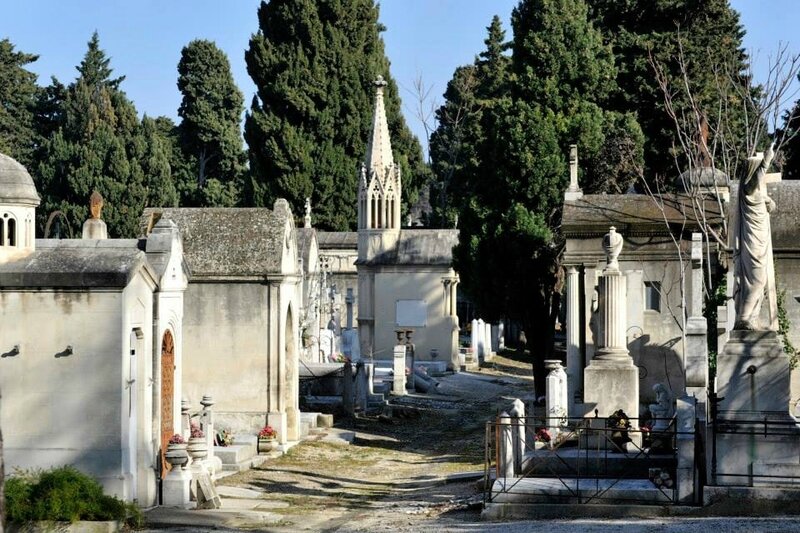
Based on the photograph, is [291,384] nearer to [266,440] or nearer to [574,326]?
[266,440]

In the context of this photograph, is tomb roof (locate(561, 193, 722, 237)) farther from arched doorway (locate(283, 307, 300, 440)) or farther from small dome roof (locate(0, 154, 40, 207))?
small dome roof (locate(0, 154, 40, 207))

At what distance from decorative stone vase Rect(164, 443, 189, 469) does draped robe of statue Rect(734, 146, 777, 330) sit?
7279mm

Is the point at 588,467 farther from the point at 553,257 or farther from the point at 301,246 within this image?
the point at 301,246

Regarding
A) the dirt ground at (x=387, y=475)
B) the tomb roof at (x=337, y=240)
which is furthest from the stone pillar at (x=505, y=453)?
the tomb roof at (x=337, y=240)

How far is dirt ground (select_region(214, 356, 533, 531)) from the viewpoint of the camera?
57.9 ft

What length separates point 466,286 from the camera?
38.6 m

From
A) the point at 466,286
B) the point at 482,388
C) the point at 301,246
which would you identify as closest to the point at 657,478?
the point at 466,286

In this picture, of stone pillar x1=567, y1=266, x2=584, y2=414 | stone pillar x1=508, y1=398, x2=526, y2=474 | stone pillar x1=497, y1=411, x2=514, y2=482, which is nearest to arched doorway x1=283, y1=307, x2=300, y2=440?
stone pillar x1=567, y1=266, x2=584, y2=414

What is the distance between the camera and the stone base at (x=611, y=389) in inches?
869

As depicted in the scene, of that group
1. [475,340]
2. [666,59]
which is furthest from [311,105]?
[666,59]

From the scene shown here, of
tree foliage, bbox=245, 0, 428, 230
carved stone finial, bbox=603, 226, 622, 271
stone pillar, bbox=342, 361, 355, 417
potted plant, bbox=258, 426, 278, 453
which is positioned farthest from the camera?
tree foliage, bbox=245, 0, 428, 230

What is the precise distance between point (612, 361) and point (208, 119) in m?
54.4

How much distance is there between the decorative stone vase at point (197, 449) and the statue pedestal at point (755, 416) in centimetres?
703

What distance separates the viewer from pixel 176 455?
60.1 feet
